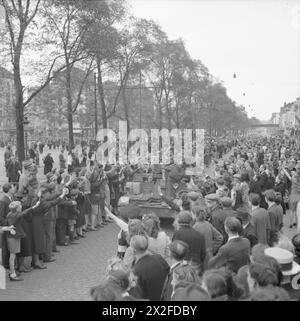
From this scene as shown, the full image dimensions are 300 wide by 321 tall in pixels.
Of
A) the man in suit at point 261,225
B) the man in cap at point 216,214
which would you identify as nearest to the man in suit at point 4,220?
the man in cap at point 216,214

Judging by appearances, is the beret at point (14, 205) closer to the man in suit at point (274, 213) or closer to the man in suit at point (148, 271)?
the man in suit at point (148, 271)

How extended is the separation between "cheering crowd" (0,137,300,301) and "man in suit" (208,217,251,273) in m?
0.01

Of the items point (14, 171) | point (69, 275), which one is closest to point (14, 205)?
point (69, 275)

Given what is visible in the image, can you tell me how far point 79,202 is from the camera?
40.9ft

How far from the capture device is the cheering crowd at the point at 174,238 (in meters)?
4.33

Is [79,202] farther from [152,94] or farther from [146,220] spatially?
[152,94]

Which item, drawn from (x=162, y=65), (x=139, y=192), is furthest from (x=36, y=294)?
(x=162, y=65)

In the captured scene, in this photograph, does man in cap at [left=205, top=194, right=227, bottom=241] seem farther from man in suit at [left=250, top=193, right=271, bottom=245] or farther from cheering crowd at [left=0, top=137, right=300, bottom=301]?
man in suit at [left=250, top=193, right=271, bottom=245]

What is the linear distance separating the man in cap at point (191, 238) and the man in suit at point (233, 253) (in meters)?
0.48

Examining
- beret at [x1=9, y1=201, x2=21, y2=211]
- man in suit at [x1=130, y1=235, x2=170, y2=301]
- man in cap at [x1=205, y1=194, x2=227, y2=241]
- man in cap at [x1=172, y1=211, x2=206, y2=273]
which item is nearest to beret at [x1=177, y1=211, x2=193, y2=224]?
man in cap at [x1=172, y1=211, x2=206, y2=273]

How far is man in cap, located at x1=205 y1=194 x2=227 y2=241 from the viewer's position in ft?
26.2

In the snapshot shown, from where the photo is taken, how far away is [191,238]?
6.39m

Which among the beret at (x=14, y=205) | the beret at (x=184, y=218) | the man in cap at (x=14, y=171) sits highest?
the beret at (x=184, y=218)
